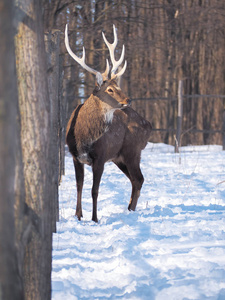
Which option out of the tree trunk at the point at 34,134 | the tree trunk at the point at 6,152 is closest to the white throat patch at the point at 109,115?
the tree trunk at the point at 34,134

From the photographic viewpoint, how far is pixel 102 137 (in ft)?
15.8

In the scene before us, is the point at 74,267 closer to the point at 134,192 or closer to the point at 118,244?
the point at 118,244

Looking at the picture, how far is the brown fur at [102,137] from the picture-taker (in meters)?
4.75

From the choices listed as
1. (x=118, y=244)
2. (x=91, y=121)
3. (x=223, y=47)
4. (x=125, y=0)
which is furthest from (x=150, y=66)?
(x=118, y=244)

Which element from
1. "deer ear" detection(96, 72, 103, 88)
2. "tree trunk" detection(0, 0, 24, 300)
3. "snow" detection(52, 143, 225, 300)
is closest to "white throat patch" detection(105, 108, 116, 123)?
"deer ear" detection(96, 72, 103, 88)

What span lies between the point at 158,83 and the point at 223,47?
3.19 m

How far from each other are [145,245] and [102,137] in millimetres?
1656

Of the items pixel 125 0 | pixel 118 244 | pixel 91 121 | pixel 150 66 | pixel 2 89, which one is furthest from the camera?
pixel 150 66

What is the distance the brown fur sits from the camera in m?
4.75

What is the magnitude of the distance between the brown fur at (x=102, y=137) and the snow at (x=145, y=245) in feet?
1.39

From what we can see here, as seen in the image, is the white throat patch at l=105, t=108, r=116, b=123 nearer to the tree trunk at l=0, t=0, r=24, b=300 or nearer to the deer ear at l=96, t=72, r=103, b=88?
the deer ear at l=96, t=72, r=103, b=88

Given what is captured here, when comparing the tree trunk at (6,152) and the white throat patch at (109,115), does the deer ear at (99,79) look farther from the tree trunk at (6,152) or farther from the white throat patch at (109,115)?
the tree trunk at (6,152)

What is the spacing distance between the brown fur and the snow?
0.42 m

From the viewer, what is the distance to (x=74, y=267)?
9.84 feet
